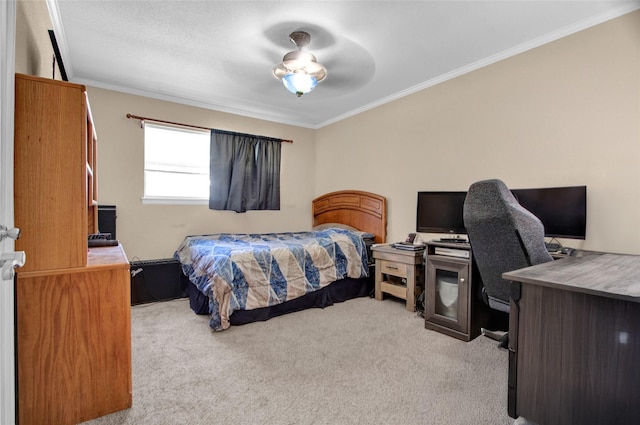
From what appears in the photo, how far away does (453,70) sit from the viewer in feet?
10.5

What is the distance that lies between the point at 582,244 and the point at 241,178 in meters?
3.73

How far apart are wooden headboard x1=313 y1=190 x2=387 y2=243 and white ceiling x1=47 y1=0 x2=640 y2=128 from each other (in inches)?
54.2

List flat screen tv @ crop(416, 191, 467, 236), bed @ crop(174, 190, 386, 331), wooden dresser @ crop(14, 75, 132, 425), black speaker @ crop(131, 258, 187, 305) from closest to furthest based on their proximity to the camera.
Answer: wooden dresser @ crop(14, 75, 132, 425), bed @ crop(174, 190, 386, 331), flat screen tv @ crop(416, 191, 467, 236), black speaker @ crop(131, 258, 187, 305)

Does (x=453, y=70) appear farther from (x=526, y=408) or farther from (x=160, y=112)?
(x=160, y=112)

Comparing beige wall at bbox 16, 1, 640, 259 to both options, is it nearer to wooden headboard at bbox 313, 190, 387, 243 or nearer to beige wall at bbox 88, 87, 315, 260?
beige wall at bbox 88, 87, 315, 260

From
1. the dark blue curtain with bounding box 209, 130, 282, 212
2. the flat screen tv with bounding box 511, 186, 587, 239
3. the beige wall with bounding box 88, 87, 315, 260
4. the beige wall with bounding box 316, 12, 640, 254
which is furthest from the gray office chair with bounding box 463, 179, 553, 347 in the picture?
the beige wall with bounding box 88, 87, 315, 260

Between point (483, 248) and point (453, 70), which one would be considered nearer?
point (483, 248)

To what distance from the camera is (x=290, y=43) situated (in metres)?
2.70

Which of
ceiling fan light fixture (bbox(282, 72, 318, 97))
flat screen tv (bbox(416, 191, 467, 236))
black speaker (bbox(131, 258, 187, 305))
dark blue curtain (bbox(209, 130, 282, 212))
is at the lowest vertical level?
black speaker (bbox(131, 258, 187, 305))

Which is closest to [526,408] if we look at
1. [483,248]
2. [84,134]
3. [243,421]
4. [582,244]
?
[483,248]

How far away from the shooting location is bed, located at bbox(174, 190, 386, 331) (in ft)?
8.87

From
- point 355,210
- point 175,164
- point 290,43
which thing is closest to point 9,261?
point 290,43

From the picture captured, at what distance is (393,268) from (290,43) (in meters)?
2.42

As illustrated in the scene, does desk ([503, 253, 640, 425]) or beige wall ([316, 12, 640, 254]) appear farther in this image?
beige wall ([316, 12, 640, 254])
